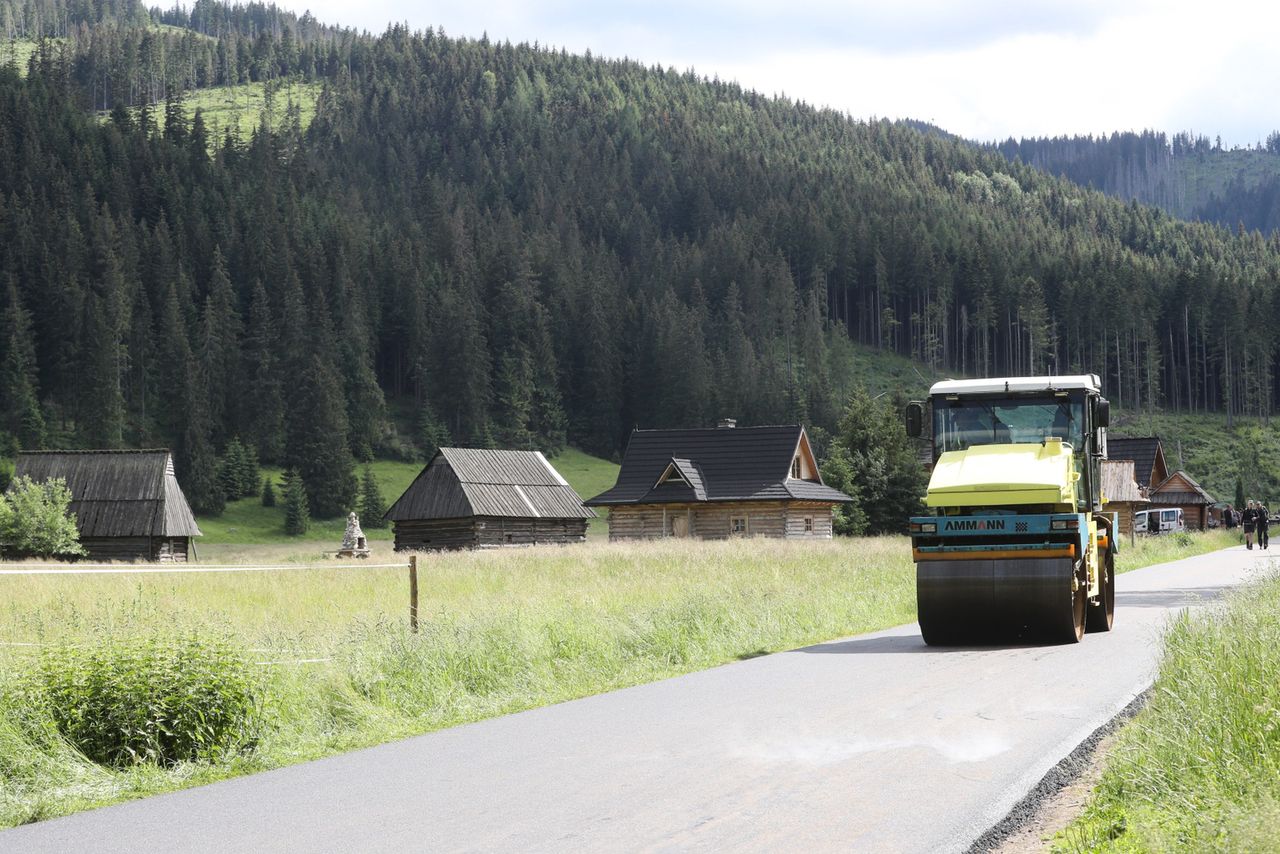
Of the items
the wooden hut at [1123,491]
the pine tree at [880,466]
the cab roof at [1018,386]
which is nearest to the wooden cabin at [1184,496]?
the wooden hut at [1123,491]

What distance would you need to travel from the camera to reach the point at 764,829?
7.36m

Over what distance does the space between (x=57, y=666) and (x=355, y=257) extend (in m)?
140

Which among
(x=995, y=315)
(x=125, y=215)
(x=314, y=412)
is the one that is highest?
(x=125, y=215)

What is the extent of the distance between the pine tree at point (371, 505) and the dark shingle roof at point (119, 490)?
33338 millimetres

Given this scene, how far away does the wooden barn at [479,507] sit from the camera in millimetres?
63875

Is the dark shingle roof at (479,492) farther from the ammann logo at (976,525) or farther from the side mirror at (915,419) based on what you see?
the ammann logo at (976,525)

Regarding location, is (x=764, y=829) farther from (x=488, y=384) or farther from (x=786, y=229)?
(x=786, y=229)

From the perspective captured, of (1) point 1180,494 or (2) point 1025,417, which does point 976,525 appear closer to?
(2) point 1025,417

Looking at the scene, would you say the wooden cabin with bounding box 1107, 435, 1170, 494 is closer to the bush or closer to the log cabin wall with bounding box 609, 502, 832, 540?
the log cabin wall with bounding box 609, 502, 832, 540

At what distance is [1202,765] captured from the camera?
7535 mm

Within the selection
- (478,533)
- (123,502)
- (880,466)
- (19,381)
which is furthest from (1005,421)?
(19,381)

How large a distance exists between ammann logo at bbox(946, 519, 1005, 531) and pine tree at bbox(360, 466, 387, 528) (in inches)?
3403

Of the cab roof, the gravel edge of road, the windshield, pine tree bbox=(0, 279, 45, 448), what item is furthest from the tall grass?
pine tree bbox=(0, 279, 45, 448)

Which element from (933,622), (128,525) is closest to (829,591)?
(933,622)
